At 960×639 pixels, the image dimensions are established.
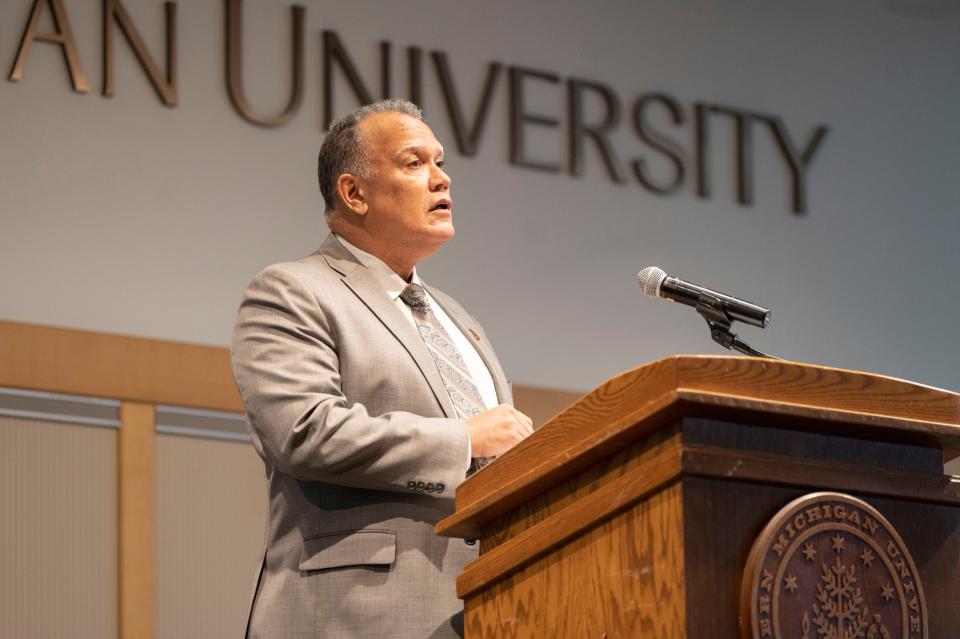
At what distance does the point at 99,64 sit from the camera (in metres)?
4.62

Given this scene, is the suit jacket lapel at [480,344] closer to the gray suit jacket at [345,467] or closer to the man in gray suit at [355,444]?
the man in gray suit at [355,444]

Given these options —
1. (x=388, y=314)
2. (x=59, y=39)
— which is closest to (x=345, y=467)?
(x=388, y=314)

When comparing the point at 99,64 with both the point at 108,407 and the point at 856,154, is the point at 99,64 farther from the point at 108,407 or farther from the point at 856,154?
the point at 856,154

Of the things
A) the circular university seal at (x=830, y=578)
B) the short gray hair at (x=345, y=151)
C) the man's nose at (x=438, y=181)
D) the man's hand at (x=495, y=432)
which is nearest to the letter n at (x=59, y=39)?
the short gray hair at (x=345, y=151)

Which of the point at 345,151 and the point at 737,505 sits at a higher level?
the point at 345,151

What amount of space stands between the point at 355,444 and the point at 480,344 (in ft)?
2.11

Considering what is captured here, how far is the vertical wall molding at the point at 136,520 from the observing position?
4.29 metres

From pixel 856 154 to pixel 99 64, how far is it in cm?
289

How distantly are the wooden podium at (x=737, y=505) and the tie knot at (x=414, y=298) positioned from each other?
3.00 feet

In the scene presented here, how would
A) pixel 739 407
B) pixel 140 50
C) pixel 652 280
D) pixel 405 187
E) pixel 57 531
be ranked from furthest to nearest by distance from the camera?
1. pixel 140 50
2. pixel 57 531
3. pixel 405 187
4. pixel 652 280
5. pixel 739 407

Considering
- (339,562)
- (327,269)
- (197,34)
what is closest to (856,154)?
(197,34)

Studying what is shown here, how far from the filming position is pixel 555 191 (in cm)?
534

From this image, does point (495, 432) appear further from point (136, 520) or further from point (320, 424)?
point (136, 520)

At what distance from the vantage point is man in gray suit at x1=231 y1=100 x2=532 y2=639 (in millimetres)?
2406
